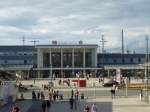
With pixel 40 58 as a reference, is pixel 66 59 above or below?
below

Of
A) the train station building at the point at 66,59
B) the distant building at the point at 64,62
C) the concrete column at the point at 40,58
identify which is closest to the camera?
the distant building at the point at 64,62

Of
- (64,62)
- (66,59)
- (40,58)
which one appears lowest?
(64,62)

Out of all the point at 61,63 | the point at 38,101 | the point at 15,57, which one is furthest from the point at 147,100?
the point at 15,57

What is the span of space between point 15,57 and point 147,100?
11396cm

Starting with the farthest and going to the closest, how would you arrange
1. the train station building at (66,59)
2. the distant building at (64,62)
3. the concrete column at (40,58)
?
the concrete column at (40,58)
the train station building at (66,59)
the distant building at (64,62)

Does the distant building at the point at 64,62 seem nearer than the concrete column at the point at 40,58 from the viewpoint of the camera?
Yes

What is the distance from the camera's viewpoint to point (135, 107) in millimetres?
41906

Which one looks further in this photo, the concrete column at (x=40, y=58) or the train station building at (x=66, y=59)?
→ the concrete column at (x=40, y=58)

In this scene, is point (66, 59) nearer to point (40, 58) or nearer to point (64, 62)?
point (64, 62)

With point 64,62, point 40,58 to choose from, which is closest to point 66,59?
point 64,62

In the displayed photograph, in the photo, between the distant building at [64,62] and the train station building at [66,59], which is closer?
the distant building at [64,62]

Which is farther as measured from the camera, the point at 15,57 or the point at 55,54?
the point at 15,57

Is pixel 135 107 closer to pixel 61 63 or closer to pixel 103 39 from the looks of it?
pixel 61 63

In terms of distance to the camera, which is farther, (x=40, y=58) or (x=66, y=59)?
(x=66, y=59)
